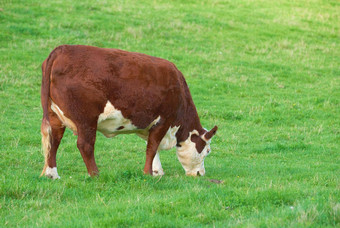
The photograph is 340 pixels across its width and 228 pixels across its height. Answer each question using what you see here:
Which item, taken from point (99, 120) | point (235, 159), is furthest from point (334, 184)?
point (99, 120)

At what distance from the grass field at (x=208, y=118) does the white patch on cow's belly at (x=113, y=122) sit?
72 centimetres

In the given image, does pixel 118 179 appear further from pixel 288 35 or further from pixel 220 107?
pixel 288 35

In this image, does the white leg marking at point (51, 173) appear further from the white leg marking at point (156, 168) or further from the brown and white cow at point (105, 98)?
the white leg marking at point (156, 168)

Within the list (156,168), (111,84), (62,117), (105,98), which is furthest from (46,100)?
(156,168)

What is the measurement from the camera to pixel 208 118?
1445 centimetres

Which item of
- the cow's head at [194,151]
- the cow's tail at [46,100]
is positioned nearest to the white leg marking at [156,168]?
the cow's head at [194,151]

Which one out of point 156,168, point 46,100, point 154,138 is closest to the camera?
point 46,100

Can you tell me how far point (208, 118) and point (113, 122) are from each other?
20.2ft

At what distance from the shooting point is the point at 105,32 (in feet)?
71.1

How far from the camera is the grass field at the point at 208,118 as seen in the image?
6.20 metres

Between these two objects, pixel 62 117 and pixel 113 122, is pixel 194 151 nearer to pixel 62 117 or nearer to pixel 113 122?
pixel 113 122

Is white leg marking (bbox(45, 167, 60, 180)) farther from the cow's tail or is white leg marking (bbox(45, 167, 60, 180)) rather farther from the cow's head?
the cow's head

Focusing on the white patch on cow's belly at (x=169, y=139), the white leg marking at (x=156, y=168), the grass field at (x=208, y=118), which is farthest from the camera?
the white patch on cow's belly at (x=169, y=139)

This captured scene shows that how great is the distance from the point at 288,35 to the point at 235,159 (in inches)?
614
